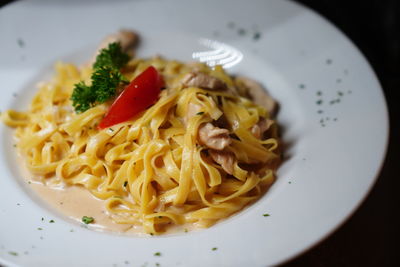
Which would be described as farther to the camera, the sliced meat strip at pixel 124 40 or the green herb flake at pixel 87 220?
the sliced meat strip at pixel 124 40

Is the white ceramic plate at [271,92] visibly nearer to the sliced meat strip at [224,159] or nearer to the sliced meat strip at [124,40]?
the sliced meat strip at [124,40]

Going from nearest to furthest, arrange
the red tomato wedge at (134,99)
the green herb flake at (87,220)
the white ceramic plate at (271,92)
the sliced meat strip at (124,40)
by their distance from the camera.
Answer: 1. the white ceramic plate at (271,92)
2. the green herb flake at (87,220)
3. the red tomato wedge at (134,99)
4. the sliced meat strip at (124,40)

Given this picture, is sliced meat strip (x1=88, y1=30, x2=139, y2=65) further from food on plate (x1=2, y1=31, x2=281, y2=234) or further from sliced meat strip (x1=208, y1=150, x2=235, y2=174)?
sliced meat strip (x1=208, y1=150, x2=235, y2=174)

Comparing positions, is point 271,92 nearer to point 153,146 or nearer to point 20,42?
point 153,146

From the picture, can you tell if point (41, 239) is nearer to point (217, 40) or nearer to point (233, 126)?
point (233, 126)

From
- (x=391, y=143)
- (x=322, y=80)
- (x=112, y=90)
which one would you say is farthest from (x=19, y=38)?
(x=391, y=143)

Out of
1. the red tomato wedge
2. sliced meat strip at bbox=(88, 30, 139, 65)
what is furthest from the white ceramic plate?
the red tomato wedge

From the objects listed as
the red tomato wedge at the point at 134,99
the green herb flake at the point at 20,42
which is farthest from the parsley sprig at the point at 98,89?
the green herb flake at the point at 20,42
